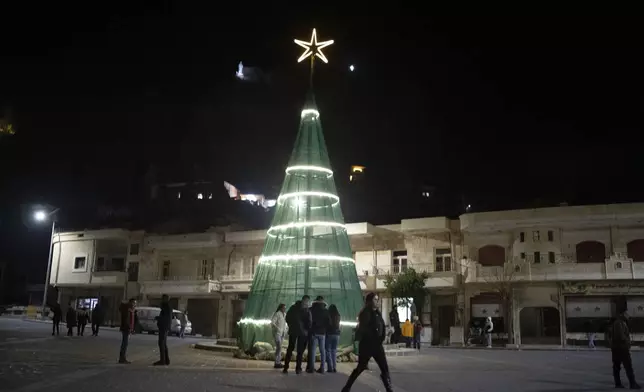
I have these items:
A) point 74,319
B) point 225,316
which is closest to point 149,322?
point 225,316

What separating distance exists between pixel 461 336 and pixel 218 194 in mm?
39895

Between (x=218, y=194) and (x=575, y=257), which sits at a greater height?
(x=218, y=194)

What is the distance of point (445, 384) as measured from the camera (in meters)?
11.4

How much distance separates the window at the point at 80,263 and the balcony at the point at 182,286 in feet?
24.9

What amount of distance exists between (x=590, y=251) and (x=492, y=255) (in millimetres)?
5799

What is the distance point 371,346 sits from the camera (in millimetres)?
9250

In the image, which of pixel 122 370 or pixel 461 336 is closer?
pixel 122 370

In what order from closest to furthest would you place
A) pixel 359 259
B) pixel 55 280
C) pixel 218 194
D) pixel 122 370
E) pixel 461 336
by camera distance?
pixel 122 370, pixel 461 336, pixel 359 259, pixel 55 280, pixel 218 194

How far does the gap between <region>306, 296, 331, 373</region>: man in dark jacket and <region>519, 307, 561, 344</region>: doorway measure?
25.9 meters

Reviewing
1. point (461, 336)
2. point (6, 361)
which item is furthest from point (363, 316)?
point (461, 336)

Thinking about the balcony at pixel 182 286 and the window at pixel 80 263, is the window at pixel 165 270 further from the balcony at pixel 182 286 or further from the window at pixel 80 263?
the window at pixel 80 263

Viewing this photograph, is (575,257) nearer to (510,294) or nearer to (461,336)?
(510,294)

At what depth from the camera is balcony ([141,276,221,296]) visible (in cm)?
4359

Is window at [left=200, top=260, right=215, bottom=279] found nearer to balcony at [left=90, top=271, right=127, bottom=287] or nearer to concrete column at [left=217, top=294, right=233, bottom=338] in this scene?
concrete column at [left=217, top=294, right=233, bottom=338]
